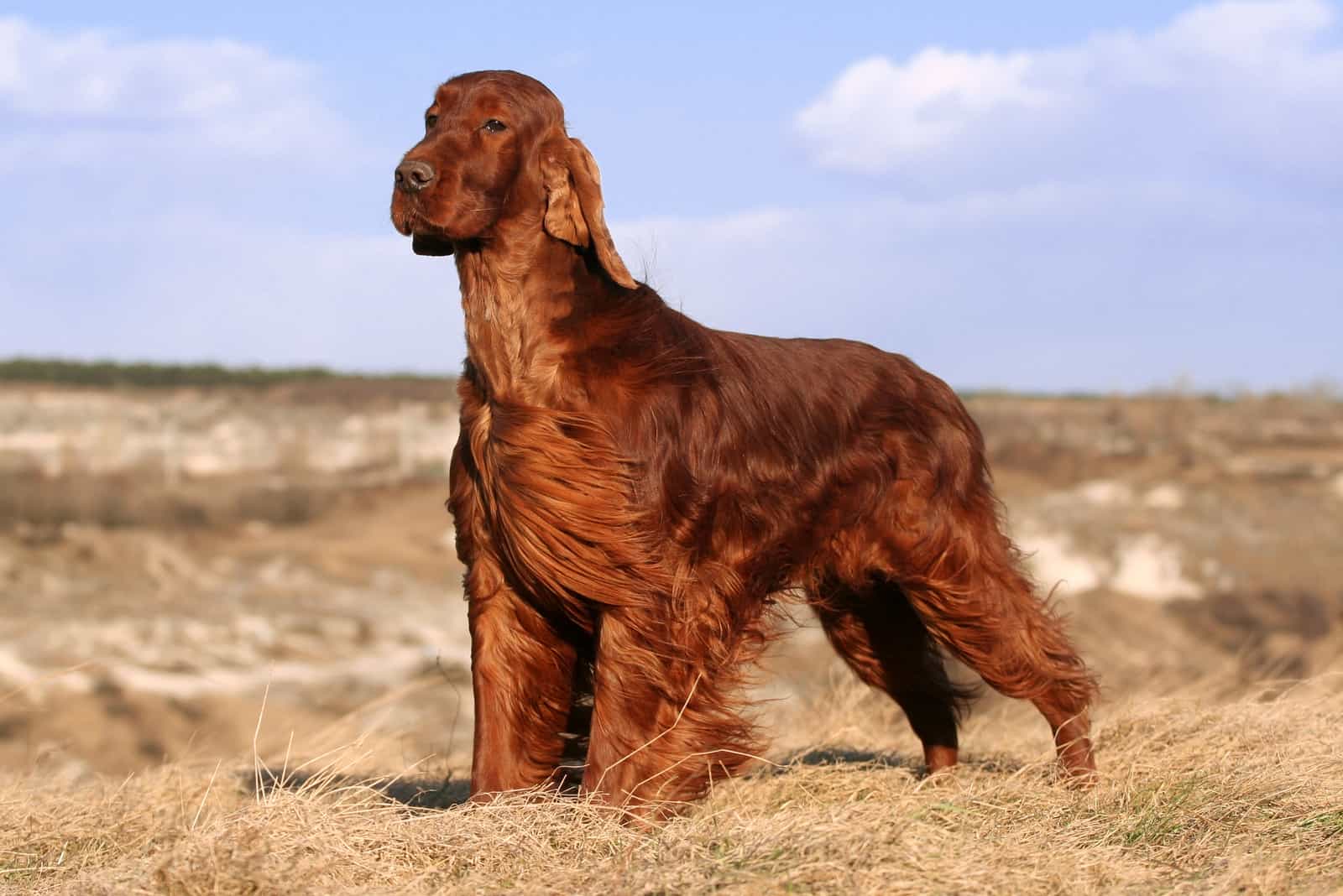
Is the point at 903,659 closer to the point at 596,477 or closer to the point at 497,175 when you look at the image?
the point at 596,477

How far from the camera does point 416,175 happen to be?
360cm

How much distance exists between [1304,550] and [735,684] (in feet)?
42.1

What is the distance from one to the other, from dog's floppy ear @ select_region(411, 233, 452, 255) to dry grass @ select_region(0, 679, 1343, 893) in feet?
4.46

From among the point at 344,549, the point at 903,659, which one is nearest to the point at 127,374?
the point at 344,549

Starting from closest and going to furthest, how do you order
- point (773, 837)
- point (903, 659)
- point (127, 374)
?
1. point (773, 837)
2. point (903, 659)
3. point (127, 374)

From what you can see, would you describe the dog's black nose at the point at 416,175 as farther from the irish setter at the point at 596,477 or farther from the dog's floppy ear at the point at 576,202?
the dog's floppy ear at the point at 576,202

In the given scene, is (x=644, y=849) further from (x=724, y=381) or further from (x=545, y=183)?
(x=545, y=183)

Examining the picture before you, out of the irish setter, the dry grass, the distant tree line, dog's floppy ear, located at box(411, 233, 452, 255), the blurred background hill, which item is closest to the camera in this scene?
→ the dry grass

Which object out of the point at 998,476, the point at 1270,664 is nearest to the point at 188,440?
the point at 998,476

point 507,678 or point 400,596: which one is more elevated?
point 507,678

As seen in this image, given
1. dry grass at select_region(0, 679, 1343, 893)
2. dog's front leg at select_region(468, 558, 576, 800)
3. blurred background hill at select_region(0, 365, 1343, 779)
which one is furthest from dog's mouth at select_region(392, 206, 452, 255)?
blurred background hill at select_region(0, 365, 1343, 779)

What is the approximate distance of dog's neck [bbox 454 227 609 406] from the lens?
150 inches

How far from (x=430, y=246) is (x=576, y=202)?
16.1 inches

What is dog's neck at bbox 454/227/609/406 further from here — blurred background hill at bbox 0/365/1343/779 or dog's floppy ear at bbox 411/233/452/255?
blurred background hill at bbox 0/365/1343/779
